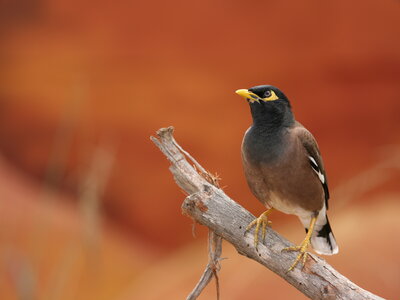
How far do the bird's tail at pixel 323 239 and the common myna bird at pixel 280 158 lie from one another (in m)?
0.21

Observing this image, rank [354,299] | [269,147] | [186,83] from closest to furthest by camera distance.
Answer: [354,299]
[269,147]
[186,83]

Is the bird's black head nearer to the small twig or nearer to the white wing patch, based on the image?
the white wing patch

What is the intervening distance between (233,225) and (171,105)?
1.88 metres

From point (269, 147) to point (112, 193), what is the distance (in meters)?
1.81

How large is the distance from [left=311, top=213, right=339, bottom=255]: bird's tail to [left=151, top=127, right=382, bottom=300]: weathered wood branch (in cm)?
44

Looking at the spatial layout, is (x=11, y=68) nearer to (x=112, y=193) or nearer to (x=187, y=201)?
(x=112, y=193)

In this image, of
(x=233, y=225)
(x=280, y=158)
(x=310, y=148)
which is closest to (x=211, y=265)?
(x=233, y=225)

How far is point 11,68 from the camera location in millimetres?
3338

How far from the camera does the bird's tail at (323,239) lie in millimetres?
1942

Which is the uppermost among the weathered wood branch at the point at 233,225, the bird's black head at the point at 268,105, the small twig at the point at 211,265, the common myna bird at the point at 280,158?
the bird's black head at the point at 268,105

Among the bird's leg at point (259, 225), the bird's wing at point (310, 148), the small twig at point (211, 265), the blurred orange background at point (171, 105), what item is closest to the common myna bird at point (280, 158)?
the bird's wing at point (310, 148)

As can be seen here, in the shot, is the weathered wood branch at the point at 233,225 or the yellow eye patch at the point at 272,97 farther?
the yellow eye patch at the point at 272,97

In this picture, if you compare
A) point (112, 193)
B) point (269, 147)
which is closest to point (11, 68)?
point (112, 193)

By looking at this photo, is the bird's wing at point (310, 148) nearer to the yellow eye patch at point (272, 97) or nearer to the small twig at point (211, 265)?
the yellow eye patch at point (272, 97)
